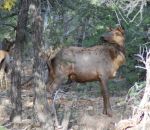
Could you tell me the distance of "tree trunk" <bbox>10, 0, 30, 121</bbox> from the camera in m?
11.1

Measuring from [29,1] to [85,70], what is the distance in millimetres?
2239

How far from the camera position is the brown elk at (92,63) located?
1147cm

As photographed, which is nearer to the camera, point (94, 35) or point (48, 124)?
point (48, 124)

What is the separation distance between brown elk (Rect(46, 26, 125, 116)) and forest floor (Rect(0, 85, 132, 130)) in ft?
1.51

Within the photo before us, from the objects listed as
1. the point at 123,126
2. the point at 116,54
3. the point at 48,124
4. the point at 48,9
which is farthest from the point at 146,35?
the point at 123,126

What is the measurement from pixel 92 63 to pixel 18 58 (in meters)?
1.74

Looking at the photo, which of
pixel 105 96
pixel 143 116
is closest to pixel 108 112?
pixel 105 96

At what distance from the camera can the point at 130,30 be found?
47.0 ft

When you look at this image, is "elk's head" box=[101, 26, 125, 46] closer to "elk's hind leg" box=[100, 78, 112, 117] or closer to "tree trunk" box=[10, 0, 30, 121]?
"elk's hind leg" box=[100, 78, 112, 117]

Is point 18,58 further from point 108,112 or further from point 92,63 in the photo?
point 108,112

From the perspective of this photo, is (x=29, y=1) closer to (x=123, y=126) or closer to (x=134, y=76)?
(x=123, y=126)

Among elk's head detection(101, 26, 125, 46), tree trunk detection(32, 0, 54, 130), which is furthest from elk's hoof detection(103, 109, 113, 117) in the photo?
tree trunk detection(32, 0, 54, 130)

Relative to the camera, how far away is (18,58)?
11570mm

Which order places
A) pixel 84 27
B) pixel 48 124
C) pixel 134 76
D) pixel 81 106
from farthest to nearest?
pixel 84 27
pixel 134 76
pixel 81 106
pixel 48 124
